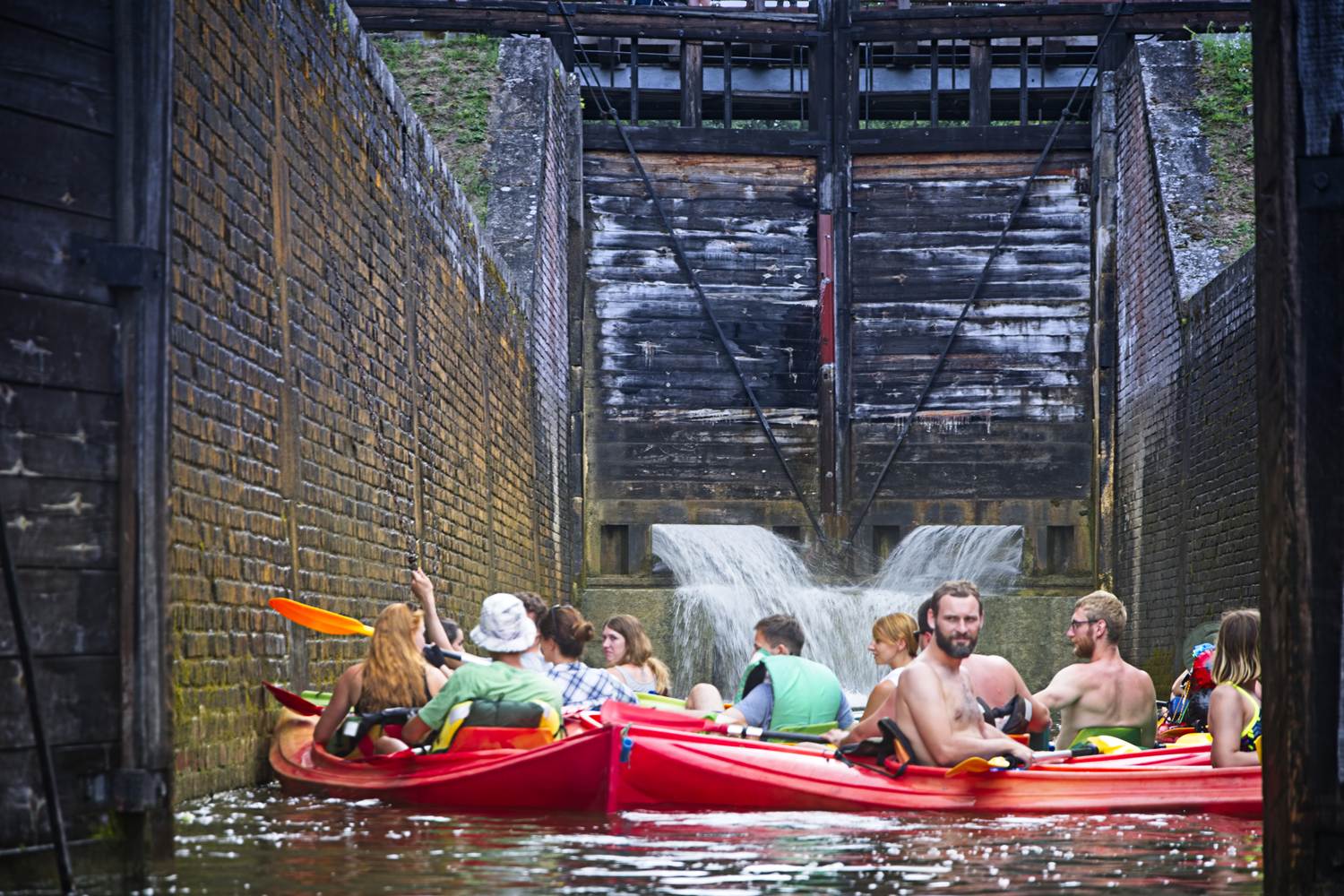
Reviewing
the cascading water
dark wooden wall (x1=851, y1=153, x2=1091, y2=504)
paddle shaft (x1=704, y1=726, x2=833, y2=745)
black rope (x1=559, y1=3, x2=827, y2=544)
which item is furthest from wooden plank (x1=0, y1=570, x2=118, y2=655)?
dark wooden wall (x1=851, y1=153, x2=1091, y2=504)

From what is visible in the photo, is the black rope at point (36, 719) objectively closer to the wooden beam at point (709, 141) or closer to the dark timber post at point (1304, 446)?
the dark timber post at point (1304, 446)

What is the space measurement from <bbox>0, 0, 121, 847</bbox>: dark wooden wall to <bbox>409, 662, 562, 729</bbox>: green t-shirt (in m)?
2.81

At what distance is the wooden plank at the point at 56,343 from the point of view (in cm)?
421

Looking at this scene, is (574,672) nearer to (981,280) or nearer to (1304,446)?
(1304,446)

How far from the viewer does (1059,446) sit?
19.2 metres

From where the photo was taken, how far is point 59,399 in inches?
169

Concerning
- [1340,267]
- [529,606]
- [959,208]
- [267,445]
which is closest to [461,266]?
[529,606]

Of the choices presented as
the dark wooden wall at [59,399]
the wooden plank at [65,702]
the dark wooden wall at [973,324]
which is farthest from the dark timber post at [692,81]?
the wooden plank at [65,702]

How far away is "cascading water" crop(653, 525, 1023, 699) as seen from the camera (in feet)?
59.3

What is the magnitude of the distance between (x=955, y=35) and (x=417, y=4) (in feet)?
18.6

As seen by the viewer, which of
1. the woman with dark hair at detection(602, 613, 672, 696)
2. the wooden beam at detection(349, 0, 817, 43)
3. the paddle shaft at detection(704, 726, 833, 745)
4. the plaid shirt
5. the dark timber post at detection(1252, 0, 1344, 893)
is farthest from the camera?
the wooden beam at detection(349, 0, 817, 43)

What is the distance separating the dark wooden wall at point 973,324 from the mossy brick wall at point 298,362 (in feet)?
22.4

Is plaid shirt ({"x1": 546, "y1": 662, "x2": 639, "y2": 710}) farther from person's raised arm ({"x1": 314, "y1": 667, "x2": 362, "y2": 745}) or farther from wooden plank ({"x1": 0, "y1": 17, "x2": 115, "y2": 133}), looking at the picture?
wooden plank ({"x1": 0, "y1": 17, "x2": 115, "y2": 133})

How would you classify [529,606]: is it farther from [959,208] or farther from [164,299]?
[959,208]
